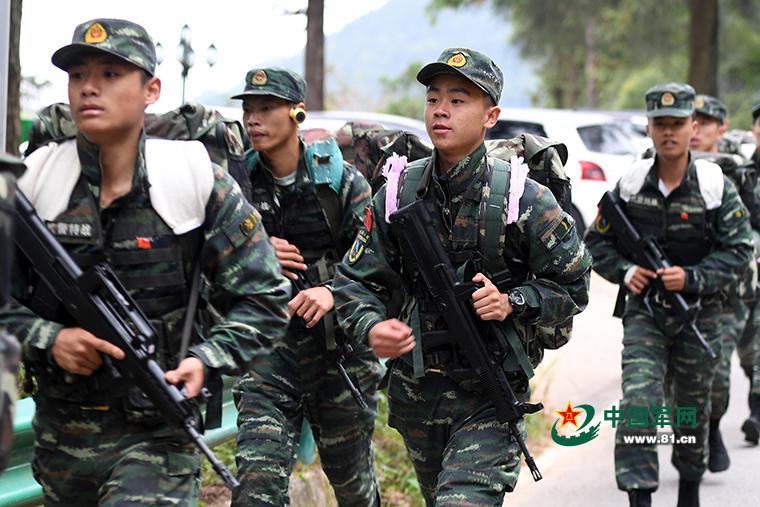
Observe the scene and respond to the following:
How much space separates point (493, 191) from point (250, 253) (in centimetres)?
101

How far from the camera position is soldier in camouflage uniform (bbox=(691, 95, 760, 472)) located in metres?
6.72

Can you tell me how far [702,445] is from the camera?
6176 mm

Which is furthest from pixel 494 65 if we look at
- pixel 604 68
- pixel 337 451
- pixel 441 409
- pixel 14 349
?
pixel 604 68

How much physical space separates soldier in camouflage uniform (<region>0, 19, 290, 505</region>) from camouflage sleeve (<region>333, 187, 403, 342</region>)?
691 mm

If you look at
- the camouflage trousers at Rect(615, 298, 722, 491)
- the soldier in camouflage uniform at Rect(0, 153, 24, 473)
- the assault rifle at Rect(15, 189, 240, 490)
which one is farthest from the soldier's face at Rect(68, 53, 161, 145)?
the camouflage trousers at Rect(615, 298, 722, 491)

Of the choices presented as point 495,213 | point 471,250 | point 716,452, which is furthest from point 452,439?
point 716,452

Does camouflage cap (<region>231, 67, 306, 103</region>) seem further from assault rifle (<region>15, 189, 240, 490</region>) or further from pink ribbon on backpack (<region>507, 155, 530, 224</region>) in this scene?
assault rifle (<region>15, 189, 240, 490</region>)

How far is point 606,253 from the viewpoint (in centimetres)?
633

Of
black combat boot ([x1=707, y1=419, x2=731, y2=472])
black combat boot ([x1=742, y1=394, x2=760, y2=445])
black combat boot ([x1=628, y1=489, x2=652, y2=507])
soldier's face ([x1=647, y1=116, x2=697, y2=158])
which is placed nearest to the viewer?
black combat boot ([x1=628, y1=489, x2=652, y2=507])

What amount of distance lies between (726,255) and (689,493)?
136cm

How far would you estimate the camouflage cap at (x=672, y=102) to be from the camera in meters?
6.19

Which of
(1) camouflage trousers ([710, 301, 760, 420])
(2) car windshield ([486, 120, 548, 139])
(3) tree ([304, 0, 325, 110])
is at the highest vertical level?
(3) tree ([304, 0, 325, 110])

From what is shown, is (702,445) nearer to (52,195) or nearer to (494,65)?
(494,65)

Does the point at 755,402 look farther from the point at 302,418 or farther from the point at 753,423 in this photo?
the point at 302,418
